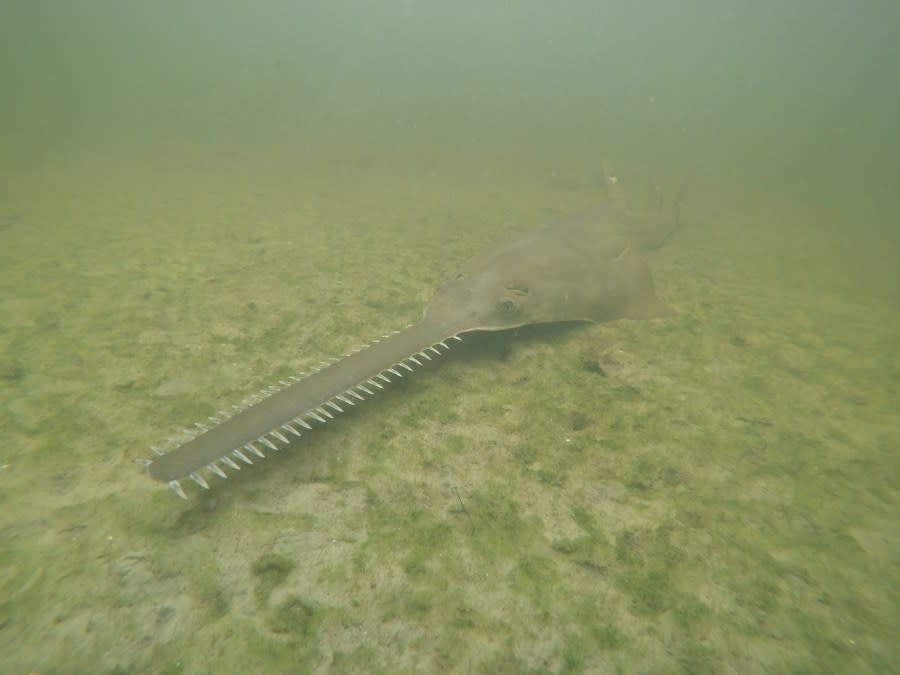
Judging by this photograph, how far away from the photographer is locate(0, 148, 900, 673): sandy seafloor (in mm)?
1691

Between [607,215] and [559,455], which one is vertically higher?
[607,215]

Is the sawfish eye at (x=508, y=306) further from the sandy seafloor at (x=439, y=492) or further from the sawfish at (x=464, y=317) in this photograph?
the sandy seafloor at (x=439, y=492)

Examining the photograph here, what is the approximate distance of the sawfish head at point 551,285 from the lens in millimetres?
3562

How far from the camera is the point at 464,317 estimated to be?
3.41 meters

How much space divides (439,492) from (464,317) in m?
1.43

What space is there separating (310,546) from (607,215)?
5.52 meters

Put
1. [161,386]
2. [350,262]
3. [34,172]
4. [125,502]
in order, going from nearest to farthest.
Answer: [125,502]
[161,386]
[350,262]
[34,172]

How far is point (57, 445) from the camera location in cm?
241

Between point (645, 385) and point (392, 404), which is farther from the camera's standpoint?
point (645, 385)

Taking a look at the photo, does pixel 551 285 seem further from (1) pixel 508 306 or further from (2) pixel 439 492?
(2) pixel 439 492

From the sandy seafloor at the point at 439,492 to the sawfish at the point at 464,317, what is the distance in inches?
8.9

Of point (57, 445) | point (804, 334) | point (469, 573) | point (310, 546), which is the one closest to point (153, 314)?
point (57, 445)

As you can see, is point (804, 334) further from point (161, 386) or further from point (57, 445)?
point (57, 445)

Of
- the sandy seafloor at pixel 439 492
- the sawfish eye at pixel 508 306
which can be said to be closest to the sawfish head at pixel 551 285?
the sawfish eye at pixel 508 306
